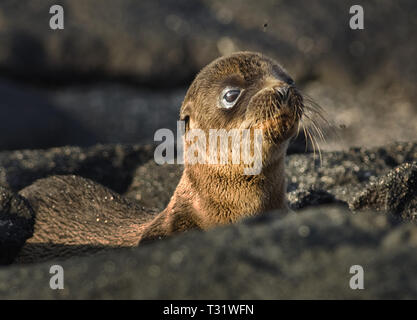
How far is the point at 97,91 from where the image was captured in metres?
12.7

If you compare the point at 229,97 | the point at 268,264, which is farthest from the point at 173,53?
the point at 268,264

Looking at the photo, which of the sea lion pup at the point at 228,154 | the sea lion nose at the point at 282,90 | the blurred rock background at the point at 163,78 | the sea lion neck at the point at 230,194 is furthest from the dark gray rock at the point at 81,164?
the sea lion nose at the point at 282,90

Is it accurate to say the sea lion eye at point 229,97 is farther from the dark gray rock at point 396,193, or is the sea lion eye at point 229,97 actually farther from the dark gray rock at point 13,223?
the dark gray rock at point 13,223

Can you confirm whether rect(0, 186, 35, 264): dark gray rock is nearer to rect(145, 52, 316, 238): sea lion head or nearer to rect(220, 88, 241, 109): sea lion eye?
rect(145, 52, 316, 238): sea lion head

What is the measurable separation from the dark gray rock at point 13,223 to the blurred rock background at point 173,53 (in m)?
5.82

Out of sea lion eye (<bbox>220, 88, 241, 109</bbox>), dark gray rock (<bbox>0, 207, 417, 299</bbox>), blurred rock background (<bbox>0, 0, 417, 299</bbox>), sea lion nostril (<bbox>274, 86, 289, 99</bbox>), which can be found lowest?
dark gray rock (<bbox>0, 207, 417, 299</bbox>)

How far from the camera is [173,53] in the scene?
40.8 ft

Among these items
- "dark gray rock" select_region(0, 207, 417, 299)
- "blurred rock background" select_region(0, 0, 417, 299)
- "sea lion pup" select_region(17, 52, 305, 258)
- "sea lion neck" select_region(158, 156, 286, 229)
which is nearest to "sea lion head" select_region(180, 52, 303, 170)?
"sea lion pup" select_region(17, 52, 305, 258)

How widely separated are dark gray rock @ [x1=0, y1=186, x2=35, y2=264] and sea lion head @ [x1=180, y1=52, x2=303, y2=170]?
1.57m

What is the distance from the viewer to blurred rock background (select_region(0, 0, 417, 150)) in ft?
39.6

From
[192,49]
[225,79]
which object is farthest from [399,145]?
[192,49]

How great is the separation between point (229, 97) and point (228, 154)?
424mm
